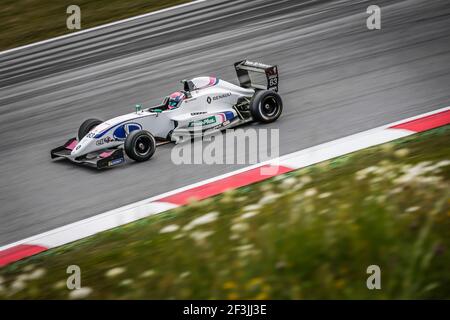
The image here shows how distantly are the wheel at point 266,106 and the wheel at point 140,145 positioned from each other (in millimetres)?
1599

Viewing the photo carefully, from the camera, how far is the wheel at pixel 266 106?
10.1 m

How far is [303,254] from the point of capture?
197 inches

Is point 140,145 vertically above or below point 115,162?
above

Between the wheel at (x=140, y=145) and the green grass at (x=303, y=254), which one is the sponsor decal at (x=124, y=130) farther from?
the green grass at (x=303, y=254)

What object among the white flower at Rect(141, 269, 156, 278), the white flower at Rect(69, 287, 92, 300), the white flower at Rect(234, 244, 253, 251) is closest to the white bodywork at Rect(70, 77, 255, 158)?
the white flower at Rect(141, 269, 156, 278)

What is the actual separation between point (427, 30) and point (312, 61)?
7.67ft

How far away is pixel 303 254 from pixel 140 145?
15.4 feet

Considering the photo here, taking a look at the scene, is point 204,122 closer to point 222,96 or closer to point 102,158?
point 222,96

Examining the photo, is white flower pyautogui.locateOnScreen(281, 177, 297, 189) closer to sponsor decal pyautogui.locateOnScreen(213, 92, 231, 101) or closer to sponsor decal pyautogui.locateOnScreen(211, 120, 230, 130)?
sponsor decal pyautogui.locateOnScreen(211, 120, 230, 130)

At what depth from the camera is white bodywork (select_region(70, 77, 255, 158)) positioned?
31.2 feet

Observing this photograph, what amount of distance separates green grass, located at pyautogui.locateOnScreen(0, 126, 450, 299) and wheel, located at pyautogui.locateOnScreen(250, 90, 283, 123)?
4000 mm

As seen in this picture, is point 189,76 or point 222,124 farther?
point 189,76

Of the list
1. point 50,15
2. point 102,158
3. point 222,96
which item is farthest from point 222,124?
point 50,15

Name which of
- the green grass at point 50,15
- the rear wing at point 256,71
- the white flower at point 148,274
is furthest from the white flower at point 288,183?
the green grass at point 50,15
